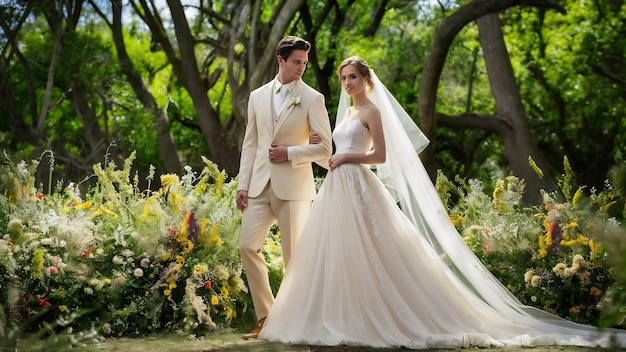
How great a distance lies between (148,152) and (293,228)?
1680 centimetres

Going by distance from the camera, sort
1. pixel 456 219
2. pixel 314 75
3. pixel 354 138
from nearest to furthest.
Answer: pixel 354 138 < pixel 456 219 < pixel 314 75

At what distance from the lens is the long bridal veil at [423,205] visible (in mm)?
6078

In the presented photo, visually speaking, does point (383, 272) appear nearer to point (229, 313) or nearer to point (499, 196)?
point (229, 313)

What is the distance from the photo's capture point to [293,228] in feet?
19.6

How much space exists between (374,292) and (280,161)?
3.72 ft

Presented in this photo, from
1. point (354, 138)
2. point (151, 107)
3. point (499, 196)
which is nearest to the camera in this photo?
point (354, 138)

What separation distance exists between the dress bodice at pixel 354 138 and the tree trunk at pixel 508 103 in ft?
28.0

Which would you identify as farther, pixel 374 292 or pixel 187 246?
pixel 187 246

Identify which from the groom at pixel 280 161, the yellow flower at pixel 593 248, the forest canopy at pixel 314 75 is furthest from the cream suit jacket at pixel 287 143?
the forest canopy at pixel 314 75

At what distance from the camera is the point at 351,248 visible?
5.76m

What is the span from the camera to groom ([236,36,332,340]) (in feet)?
19.2

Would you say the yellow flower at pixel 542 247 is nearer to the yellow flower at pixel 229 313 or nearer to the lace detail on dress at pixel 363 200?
the lace detail on dress at pixel 363 200

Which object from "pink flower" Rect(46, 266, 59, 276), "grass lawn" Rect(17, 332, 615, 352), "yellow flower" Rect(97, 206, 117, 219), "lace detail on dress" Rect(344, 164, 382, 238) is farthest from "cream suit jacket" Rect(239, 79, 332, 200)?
"pink flower" Rect(46, 266, 59, 276)

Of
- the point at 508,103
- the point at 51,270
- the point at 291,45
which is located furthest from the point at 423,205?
the point at 508,103
